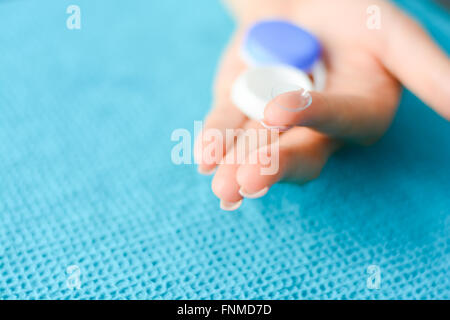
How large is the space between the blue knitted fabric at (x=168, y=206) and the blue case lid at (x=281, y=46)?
10 cm

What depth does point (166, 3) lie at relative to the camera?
2.67ft

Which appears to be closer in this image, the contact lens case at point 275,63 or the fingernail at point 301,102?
the fingernail at point 301,102

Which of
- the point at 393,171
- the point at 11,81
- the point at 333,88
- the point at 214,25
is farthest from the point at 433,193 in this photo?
the point at 11,81

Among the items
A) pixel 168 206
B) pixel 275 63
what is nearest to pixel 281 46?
pixel 275 63

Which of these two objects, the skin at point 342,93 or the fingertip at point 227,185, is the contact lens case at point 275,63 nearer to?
the skin at point 342,93

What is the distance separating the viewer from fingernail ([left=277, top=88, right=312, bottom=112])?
1.19 feet

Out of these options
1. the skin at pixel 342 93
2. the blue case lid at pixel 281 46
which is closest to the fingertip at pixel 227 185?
the skin at pixel 342 93

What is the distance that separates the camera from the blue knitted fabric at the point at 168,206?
16.8 inches

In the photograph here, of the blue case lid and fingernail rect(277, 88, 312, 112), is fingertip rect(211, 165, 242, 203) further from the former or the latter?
the blue case lid

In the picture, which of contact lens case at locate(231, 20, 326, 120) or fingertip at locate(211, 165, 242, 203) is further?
contact lens case at locate(231, 20, 326, 120)

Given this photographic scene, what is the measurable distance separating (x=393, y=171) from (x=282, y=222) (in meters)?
0.15

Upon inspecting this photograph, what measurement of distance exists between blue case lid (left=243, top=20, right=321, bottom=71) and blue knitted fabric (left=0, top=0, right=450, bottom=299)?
0.34 ft

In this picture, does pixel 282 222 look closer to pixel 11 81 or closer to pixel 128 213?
pixel 128 213

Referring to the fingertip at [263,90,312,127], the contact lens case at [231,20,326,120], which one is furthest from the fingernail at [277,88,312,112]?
the contact lens case at [231,20,326,120]
